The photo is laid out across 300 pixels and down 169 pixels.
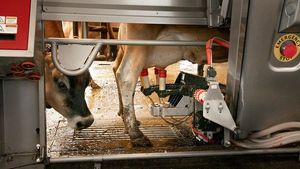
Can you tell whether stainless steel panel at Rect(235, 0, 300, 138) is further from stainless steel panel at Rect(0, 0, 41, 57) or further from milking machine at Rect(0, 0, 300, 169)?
stainless steel panel at Rect(0, 0, 41, 57)

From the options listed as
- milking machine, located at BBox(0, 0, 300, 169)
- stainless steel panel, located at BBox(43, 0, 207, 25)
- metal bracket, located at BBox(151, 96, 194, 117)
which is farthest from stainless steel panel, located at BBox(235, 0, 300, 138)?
metal bracket, located at BBox(151, 96, 194, 117)

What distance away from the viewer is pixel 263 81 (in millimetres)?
1514

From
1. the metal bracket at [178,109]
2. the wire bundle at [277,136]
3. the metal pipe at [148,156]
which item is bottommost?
the metal pipe at [148,156]

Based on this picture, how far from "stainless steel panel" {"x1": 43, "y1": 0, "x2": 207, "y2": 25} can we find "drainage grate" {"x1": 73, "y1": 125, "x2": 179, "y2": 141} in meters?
1.12

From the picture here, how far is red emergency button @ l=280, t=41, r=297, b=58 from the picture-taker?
4.81ft

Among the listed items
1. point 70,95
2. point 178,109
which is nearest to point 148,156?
point 178,109

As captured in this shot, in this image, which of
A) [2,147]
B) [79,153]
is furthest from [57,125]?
[2,147]

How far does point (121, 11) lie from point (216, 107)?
719 mm

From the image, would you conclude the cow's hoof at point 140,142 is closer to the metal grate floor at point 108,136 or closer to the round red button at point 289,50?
the metal grate floor at point 108,136

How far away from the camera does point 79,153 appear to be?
83.2 inches

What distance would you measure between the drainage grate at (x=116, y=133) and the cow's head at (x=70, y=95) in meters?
0.12

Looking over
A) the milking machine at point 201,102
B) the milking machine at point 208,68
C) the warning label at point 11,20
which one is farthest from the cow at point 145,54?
the warning label at point 11,20

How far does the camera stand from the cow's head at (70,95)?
7.67ft

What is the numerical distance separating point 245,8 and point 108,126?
67.3 inches
